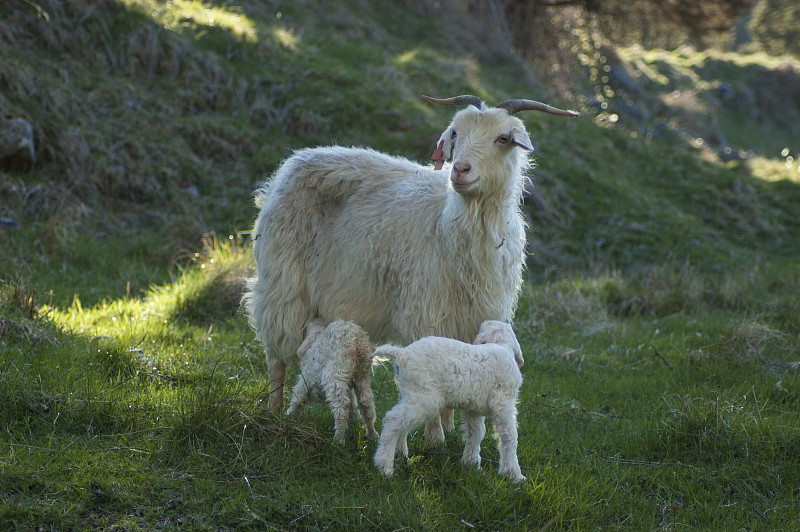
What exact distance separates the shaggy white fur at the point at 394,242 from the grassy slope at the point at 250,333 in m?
0.66

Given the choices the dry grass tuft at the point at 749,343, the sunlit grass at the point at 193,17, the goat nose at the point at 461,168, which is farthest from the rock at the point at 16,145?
the dry grass tuft at the point at 749,343

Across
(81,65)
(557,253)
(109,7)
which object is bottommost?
(557,253)

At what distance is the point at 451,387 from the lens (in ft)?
12.7

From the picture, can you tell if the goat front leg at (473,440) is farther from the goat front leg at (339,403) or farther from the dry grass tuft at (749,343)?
the dry grass tuft at (749,343)

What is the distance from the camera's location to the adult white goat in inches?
181

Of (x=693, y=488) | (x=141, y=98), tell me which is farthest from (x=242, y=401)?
(x=141, y=98)

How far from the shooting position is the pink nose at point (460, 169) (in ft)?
14.2

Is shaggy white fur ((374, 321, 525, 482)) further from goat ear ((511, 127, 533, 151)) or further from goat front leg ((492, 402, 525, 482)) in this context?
goat ear ((511, 127, 533, 151))

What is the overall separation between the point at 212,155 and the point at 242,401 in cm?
697

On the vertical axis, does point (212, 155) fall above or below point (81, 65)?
below

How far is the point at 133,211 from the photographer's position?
9617 millimetres

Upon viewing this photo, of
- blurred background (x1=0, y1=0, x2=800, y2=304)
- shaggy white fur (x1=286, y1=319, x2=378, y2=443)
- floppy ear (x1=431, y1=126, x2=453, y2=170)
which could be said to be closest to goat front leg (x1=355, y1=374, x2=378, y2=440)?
shaggy white fur (x1=286, y1=319, x2=378, y2=443)

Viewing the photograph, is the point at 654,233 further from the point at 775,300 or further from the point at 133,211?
the point at 133,211

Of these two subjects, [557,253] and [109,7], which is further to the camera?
[109,7]
